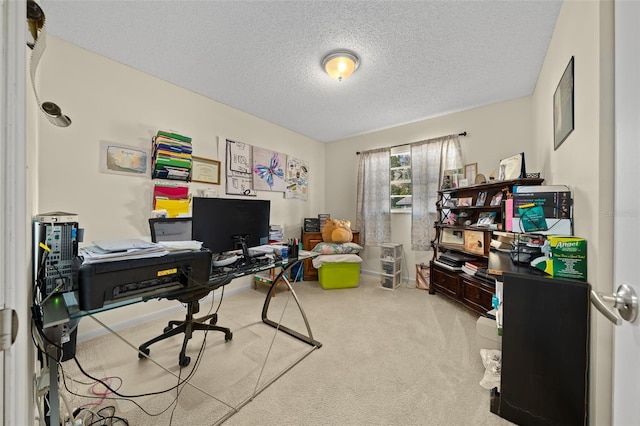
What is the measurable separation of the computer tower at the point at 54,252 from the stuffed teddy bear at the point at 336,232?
2.98m

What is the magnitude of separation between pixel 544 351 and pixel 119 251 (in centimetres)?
210

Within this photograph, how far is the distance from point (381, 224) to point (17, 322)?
12.9ft

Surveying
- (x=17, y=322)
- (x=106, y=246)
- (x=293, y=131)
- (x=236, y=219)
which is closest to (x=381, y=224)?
(x=293, y=131)

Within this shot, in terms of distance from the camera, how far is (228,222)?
1.64 m

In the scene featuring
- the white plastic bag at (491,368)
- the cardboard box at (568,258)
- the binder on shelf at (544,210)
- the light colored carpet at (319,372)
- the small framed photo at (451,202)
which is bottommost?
the light colored carpet at (319,372)

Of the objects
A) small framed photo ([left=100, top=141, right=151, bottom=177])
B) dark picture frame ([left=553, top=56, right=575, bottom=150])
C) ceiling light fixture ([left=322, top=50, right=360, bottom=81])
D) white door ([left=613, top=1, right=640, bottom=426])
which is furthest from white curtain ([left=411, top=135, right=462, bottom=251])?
small framed photo ([left=100, top=141, right=151, bottom=177])

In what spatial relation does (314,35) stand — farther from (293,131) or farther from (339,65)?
(293,131)

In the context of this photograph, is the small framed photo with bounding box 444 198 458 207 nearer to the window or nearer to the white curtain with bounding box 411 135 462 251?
the white curtain with bounding box 411 135 462 251

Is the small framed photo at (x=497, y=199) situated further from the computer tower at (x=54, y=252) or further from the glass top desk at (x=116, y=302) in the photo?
the computer tower at (x=54, y=252)

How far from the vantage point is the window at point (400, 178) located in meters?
3.83

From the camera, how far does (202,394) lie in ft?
4.92

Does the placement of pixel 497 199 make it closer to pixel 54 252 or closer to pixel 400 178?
pixel 400 178

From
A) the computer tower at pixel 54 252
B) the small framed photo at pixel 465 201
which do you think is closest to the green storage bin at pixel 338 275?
the small framed photo at pixel 465 201

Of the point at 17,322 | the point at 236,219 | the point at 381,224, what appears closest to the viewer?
the point at 17,322
